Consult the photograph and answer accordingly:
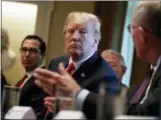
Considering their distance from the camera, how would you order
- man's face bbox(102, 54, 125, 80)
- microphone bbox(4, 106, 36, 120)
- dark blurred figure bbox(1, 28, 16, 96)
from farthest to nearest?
dark blurred figure bbox(1, 28, 16, 96)
man's face bbox(102, 54, 125, 80)
microphone bbox(4, 106, 36, 120)

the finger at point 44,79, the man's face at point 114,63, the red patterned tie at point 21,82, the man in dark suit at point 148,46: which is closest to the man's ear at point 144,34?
the man in dark suit at point 148,46

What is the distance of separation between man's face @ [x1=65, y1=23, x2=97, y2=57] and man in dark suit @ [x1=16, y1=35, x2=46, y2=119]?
9 cm

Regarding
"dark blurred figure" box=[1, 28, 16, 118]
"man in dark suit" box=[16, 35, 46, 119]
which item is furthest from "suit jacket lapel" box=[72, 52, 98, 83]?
"dark blurred figure" box=[1, 28, 16, 118]

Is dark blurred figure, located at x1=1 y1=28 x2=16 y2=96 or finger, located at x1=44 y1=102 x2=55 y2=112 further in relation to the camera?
dark blurred figure, located at x1=1 y1=28 x2=16 y2=96

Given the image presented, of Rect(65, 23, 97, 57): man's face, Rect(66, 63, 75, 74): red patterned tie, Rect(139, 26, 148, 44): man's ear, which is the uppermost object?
Rect(139, 26, 148, 44): man's ear

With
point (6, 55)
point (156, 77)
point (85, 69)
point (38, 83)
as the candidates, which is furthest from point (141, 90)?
point (6, 55)

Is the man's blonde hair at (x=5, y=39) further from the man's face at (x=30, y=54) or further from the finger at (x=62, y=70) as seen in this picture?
the finger at (x=62, y=70)

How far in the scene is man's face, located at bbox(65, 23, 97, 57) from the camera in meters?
0.99

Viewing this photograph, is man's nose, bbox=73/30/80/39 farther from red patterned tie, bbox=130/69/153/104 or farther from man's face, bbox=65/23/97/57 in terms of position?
red patterned tie, bbox=130/69/153/104

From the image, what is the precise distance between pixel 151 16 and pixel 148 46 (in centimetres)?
7

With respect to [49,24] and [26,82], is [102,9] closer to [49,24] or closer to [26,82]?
[49,24]

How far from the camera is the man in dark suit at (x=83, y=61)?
939mm

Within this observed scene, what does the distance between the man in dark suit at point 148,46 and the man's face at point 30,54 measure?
0.27 m

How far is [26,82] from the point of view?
1044 millimetres
